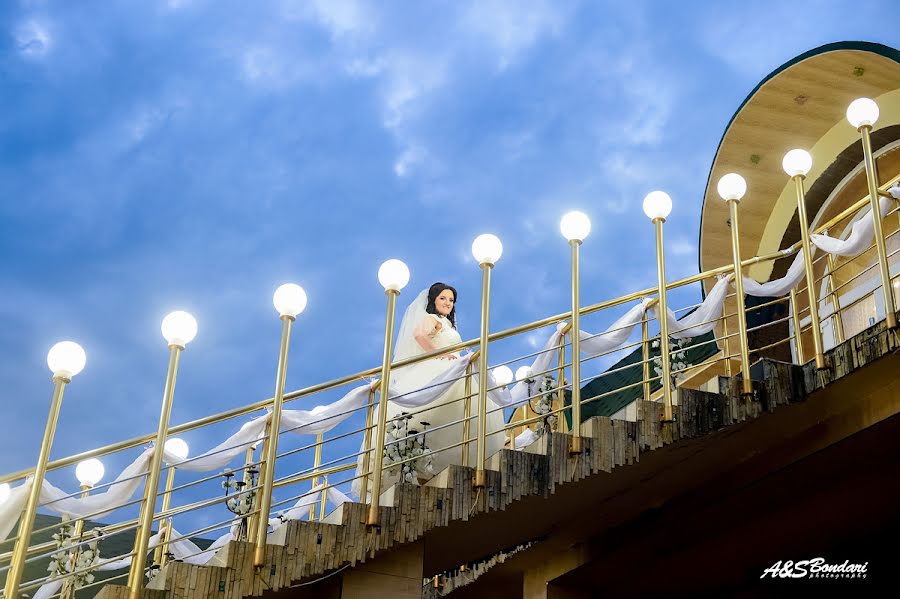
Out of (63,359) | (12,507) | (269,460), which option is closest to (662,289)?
(269,460)

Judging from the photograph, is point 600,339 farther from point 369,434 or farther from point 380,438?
point 380,438

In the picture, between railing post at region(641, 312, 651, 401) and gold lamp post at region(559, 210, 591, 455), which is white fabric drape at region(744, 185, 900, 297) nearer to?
railing post at region(641, 312, 651, 401)

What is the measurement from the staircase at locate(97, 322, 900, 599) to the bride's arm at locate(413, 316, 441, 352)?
1.75 m

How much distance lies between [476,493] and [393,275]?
1.81m

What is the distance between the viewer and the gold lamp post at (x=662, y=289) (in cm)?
724

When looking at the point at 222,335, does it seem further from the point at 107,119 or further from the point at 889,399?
the point at 889,399

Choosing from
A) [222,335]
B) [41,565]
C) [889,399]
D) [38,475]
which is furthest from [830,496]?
[222,335]

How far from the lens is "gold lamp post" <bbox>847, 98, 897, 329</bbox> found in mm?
6785

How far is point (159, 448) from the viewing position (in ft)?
21.2

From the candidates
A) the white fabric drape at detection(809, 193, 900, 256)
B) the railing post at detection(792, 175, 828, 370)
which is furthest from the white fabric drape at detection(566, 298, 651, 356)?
the white fabric drape at detection(809, 193, 900, 256)

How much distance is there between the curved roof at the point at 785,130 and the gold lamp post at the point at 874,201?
3.52 m

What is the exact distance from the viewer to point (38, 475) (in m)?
6.23

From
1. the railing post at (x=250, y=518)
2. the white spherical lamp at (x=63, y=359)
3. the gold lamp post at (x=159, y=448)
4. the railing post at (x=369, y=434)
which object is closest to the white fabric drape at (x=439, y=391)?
the railing post at (x=369, y=434)

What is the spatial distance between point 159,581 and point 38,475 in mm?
1045
